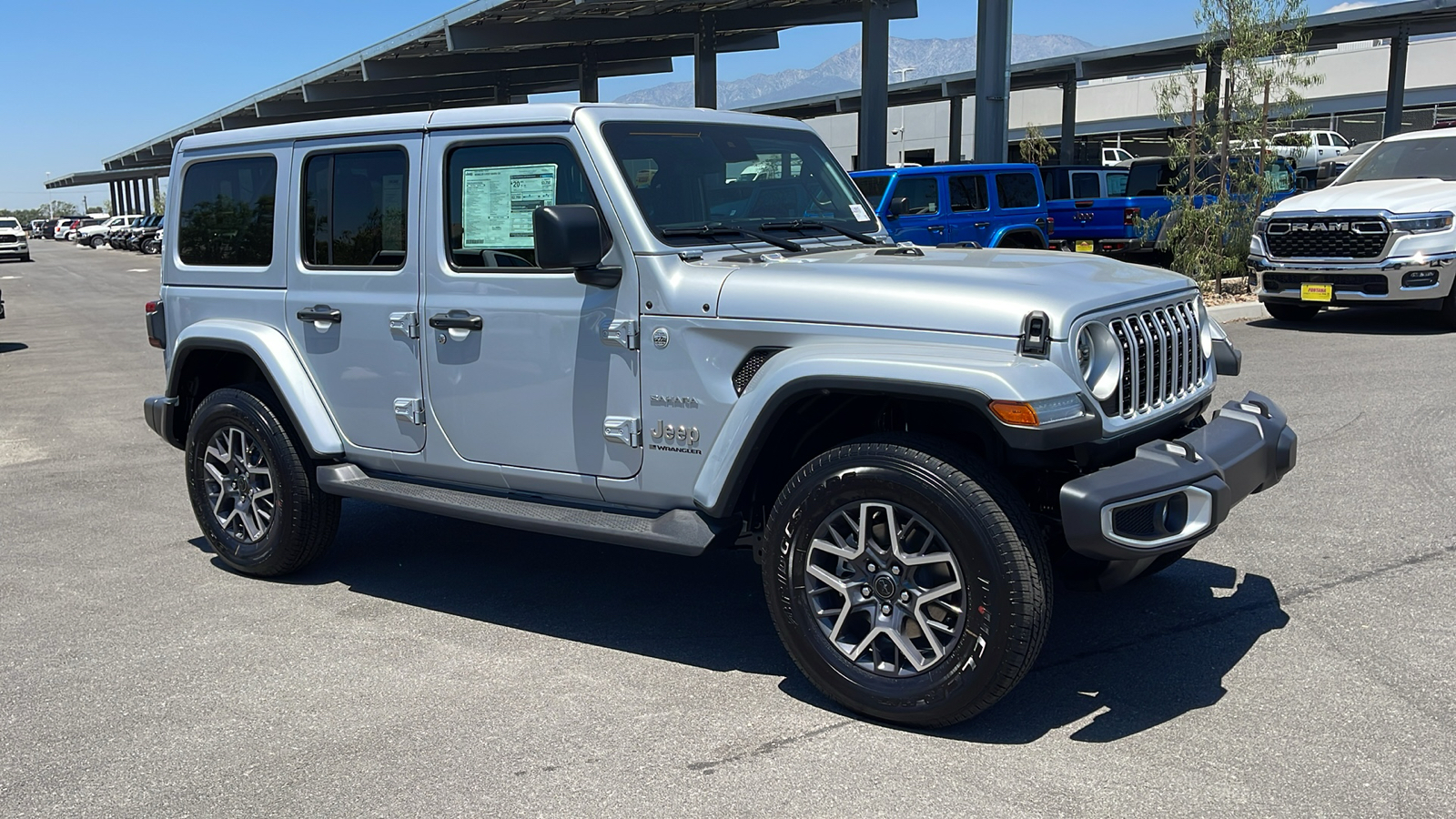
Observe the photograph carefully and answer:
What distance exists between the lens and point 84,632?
5082 mm

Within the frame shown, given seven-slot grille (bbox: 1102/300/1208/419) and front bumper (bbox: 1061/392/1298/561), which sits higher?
seven-slot grille (bbox: 1102/300/1208/419)

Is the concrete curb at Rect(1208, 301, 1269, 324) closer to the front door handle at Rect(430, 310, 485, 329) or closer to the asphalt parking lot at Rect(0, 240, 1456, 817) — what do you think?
the asphalt parking lot at Rect(0, 240, 1456, 817)

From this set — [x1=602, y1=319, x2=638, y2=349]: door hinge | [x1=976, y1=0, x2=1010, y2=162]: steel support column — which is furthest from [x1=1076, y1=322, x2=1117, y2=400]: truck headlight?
[x1=976, y1=0, x2=1010, y2=162]: steel support column

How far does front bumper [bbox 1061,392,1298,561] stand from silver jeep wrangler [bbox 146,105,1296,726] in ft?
0.04

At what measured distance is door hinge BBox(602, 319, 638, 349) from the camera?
4461 millimetres

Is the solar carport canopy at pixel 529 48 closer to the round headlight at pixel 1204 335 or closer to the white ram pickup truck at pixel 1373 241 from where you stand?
the white ram pickup truck at pixel 1373 241

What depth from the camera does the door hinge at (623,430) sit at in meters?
4.50

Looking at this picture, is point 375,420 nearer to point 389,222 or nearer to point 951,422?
point 389,222

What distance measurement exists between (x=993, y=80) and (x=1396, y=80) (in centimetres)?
2193

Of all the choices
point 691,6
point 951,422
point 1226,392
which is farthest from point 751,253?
point 691,6

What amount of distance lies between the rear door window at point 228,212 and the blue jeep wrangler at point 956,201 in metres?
11.9

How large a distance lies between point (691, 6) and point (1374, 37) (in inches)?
863

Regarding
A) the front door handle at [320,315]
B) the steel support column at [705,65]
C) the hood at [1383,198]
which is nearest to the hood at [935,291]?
the front door handle at [320,315]

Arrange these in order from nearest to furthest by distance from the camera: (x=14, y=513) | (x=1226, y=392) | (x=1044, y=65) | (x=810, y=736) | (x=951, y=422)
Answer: (x=810, y=736), (x=951, y=422), (x=14, y=513), (x=1226, y=392), (x=1044, y=65)
